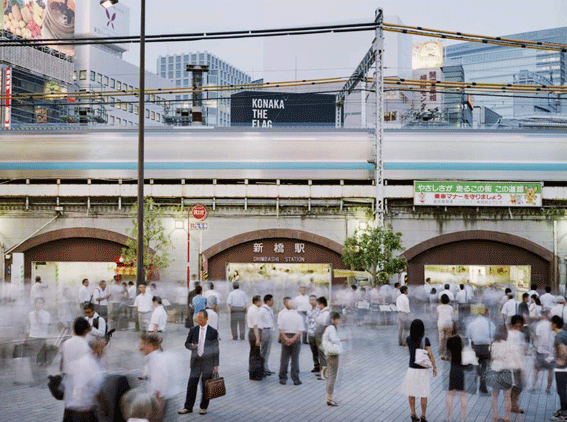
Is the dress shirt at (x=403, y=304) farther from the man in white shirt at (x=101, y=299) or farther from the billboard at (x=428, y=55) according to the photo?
the billboard at (x=428, y=55)

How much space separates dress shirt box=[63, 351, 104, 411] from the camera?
7684 mm

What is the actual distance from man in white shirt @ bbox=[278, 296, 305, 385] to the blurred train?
18678mm

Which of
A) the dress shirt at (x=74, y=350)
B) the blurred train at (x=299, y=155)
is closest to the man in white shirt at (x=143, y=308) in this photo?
the dress shirt at (x=74, y=350)

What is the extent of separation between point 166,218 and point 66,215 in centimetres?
527

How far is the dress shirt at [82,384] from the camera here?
768cm

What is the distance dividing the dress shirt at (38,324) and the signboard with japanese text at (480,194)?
20.8 metres

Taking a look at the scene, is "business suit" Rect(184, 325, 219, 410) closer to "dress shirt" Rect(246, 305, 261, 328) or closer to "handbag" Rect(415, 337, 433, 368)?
"dress shirt" Rect(246, 305, 261, 328)

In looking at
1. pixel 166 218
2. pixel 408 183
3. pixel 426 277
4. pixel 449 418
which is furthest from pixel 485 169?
pixel 449 418

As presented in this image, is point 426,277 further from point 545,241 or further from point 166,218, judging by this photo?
point 166,218

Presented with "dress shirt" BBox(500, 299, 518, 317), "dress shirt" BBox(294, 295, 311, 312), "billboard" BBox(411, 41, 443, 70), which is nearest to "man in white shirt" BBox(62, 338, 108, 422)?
"dress shirt" BBox(294, 295, 311, 312)

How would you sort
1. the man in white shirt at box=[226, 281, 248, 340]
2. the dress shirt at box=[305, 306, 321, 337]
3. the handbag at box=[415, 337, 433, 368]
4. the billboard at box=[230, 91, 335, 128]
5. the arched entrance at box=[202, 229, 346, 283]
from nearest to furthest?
the handbag at box=[415, 337, 433, 368], the dress shirt at box=[305, 306, 321, 337], the man in white shirt at box=[226, 281, 248, 340], the arched entrance at box=[202, 229, 346, 283], the billboard at box=[230, 91, 335, 128]

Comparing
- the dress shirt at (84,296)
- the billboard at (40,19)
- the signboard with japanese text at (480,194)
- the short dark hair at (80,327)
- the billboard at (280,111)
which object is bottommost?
the dress shirt at (84,296)

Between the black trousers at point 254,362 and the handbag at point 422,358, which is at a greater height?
the handbag at point 422,358

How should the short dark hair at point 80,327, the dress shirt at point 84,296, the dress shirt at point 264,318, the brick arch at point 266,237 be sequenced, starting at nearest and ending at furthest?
the short dark hair at point 80,327 → the dress shirt at point 264,318 → the dress shirt at point 84,296 → the brick arch at point 266,237
